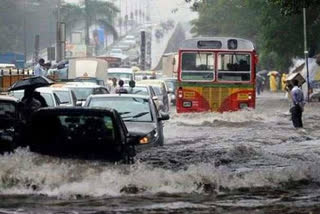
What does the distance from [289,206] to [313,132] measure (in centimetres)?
1605

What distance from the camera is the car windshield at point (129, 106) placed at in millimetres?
18016

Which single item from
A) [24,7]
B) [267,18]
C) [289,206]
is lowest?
[289,206]

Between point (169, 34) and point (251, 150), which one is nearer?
point (251, 150)

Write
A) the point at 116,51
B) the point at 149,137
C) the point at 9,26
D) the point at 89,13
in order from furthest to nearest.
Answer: the point at 116,51
the point at 9,26
the point at 89,13
the point at 149,137

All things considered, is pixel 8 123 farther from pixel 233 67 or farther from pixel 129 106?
pixel 233 67

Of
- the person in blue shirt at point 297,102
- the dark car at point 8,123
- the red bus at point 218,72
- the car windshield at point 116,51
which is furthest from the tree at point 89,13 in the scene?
the dark car at point 8,123

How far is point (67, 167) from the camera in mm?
12398

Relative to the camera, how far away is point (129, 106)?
61.0 ft

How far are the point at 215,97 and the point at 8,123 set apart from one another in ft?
55.8

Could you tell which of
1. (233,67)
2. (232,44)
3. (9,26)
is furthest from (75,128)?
(9,26)

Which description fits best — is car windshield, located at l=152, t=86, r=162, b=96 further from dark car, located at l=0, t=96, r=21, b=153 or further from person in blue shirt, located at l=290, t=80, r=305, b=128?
dark car, located at l=0, t=96, r=21, b=153

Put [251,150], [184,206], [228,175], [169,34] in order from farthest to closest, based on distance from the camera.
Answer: [169,34] → [251,150] → [228,175] → [184,206]

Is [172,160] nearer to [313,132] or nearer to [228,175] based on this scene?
[228,175]

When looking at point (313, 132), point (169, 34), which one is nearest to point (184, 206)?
point (313, 132)
